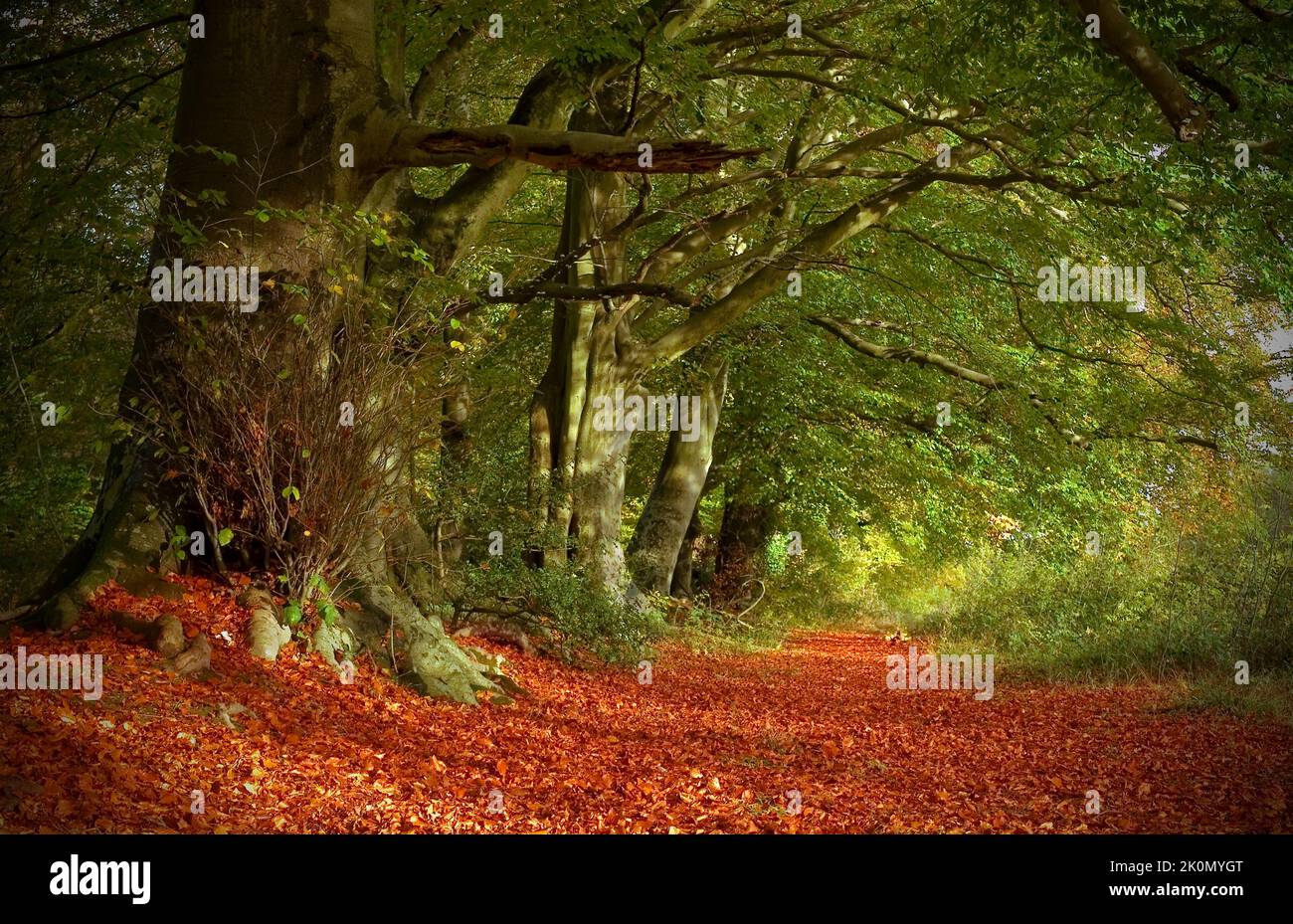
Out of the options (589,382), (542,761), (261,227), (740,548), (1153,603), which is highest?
(261,227)

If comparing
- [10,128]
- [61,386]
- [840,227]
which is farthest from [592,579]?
[10,128]

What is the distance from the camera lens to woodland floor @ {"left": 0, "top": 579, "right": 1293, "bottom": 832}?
5.19m

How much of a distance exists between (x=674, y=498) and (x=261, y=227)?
1115 centimetres

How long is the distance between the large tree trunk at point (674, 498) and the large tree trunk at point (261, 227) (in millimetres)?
9590

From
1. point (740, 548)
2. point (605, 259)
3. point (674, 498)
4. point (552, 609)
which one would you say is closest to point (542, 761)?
point (552, 609)

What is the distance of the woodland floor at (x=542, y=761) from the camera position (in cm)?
519

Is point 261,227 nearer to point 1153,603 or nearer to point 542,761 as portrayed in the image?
point 542,761

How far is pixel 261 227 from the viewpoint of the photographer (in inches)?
322

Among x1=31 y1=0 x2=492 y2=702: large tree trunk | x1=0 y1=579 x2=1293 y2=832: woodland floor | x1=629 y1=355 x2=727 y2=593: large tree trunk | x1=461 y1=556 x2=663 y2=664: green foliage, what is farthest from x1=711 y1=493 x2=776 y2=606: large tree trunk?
x1=31 y1=0 x2=492 y2=702: large tree trunk

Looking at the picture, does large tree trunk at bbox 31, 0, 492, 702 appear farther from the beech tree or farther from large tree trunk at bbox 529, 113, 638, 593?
large tree trunk at bbox 529, 113, 638, 593

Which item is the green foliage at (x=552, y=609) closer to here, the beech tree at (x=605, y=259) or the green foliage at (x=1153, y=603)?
the beech tree at (x=605, y=259)

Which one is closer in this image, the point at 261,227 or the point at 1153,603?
the point at 261,227

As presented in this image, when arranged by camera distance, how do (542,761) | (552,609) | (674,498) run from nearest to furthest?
(542,761)
(552,609)
(674,498)

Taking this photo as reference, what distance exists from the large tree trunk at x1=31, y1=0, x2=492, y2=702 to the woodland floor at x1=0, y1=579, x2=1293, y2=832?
0.59 m
